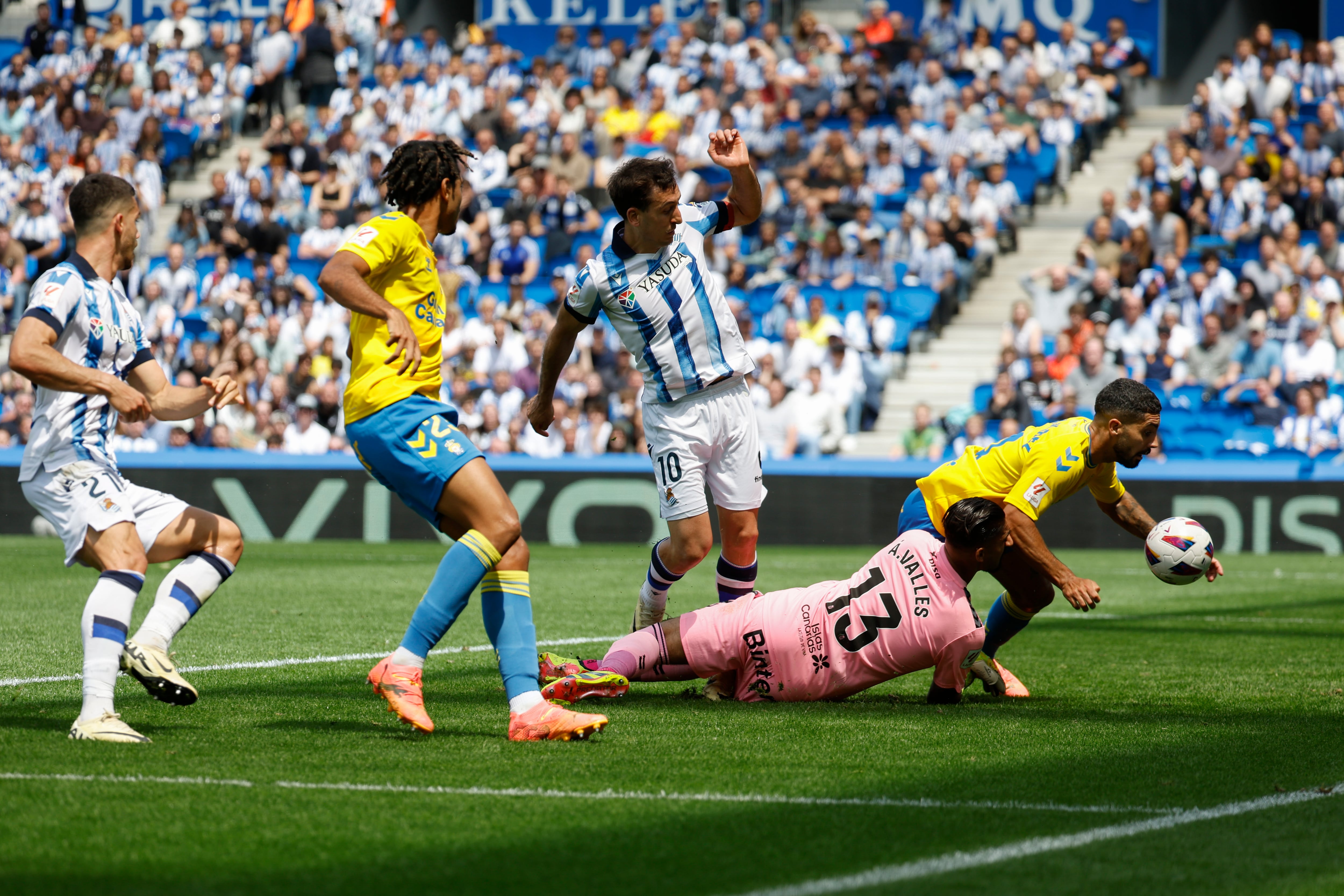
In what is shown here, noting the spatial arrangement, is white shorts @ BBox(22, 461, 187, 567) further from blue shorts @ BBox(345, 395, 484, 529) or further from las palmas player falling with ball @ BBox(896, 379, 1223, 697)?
las palmas player falling with ball @ BBox(896, 379, 1223, 697)

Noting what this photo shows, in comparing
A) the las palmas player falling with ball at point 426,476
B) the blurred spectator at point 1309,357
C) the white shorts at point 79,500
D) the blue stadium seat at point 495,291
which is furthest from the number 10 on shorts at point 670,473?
the blue stadium seat at point 495,291

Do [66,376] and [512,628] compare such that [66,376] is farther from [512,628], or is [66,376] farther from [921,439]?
[921,439]

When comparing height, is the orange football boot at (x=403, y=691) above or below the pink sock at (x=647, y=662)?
above

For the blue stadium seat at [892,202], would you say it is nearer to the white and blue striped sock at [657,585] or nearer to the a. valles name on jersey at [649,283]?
the white and blue striped sock at [657,585]

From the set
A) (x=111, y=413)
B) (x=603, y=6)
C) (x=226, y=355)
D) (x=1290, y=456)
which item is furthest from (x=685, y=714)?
(x=603, y=6)

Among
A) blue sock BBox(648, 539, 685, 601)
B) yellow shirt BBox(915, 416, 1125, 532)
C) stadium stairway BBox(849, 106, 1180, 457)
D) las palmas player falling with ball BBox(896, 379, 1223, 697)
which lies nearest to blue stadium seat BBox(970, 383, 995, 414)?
stadium stairway BBox(849, 106, 1180, 457)

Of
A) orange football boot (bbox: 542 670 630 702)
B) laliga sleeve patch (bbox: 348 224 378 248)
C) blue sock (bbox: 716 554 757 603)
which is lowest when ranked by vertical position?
orange football boot (bbox: 542 670 630 702)

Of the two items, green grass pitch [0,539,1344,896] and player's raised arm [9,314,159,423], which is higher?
player's raised arm [9,314,159,423]

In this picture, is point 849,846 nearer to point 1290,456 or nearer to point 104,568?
point 104,568

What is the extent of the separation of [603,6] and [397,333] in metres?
23.6

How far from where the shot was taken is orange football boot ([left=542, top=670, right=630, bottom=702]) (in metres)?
6.10

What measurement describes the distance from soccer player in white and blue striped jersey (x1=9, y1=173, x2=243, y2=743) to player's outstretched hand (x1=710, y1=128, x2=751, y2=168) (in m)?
2.39

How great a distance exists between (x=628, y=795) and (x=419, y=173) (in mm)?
2405

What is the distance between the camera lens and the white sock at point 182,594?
570cm
